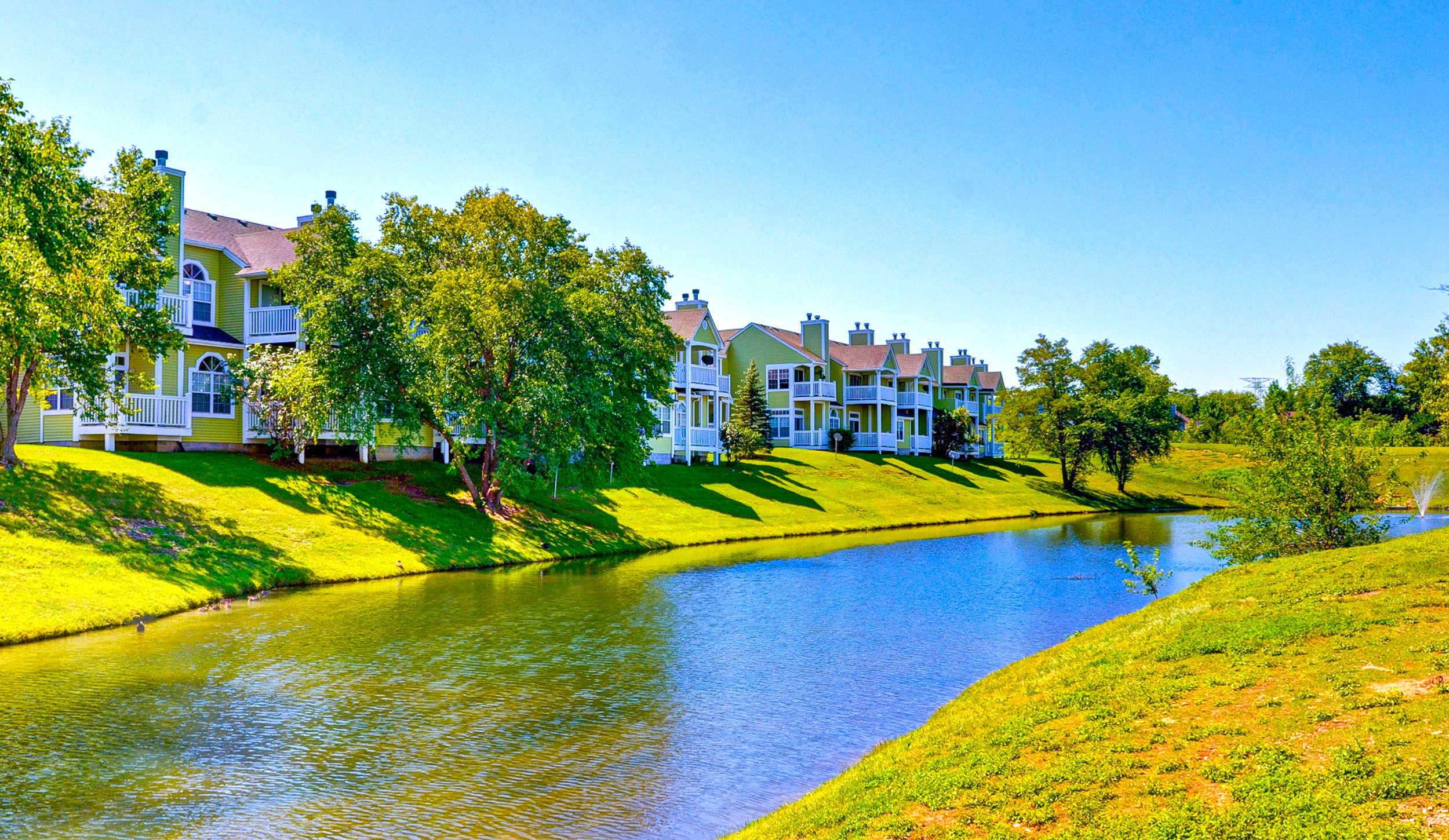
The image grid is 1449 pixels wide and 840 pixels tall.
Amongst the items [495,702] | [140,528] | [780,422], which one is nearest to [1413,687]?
[495,702]

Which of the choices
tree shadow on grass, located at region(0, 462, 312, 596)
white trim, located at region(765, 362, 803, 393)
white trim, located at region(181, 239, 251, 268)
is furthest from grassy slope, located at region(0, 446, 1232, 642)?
white trim, located at region(765, 362, 803, 393)

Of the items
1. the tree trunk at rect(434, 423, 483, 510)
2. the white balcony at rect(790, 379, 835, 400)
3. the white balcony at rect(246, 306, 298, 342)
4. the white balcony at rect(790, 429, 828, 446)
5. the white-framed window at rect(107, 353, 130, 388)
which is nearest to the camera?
the white-framed window at rect(107, 353, 130, 388)

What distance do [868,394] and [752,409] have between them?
635 inches

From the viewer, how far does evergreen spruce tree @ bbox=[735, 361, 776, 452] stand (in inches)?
2466

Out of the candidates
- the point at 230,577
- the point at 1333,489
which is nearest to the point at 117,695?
the point at 230,577

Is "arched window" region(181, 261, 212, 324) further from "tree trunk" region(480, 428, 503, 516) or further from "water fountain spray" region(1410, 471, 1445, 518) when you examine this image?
"water fountain spray" region(1410, 471, 1445, 518)

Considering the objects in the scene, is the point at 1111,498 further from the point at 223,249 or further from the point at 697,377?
the point at 223,249

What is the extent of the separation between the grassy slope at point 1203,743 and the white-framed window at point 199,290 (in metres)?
35.9

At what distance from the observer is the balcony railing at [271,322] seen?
39.6 metres

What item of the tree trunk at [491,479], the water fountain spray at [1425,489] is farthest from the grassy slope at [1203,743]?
the water fountain spray at [1425,489]

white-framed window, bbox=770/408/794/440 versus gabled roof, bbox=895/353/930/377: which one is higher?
gabled roof, bbox=895/353/930/377

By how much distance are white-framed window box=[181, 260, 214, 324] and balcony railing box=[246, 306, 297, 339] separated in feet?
5.31

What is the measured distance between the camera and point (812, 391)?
72250mm

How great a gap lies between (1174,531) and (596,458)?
26.9 m
